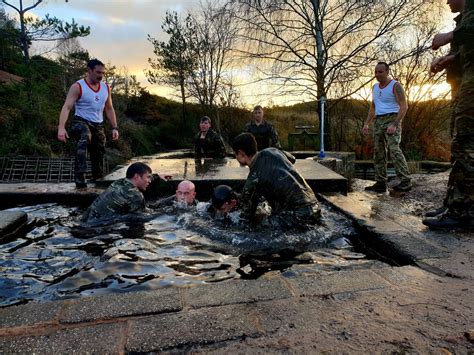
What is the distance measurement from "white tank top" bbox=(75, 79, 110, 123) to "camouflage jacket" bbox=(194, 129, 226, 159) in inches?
108

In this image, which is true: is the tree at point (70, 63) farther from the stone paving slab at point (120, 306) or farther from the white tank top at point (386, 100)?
the stone paving slab at point (120, 306)

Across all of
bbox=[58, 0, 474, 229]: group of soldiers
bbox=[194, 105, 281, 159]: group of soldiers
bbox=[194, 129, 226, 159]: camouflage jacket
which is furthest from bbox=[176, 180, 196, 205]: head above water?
bbox=[194, 129, 226, 159]: camouflage jacket

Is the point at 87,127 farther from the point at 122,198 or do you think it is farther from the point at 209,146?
the point at 209,146

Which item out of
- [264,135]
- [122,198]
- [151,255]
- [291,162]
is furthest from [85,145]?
[264,135]

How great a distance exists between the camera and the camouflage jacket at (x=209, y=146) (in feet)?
26.9

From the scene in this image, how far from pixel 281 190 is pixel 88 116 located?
357cm

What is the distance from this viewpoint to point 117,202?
4.08 metres

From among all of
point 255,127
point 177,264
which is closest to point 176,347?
point 177,264

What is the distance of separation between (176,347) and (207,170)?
15.5 feet

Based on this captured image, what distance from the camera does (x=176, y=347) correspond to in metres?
1.56

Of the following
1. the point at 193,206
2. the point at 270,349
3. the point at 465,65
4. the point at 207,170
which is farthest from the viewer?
the point at 207,170

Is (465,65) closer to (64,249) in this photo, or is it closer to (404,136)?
(64,249)

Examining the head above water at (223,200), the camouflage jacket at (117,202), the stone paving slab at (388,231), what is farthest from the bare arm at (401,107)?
the camouflage jacket at (117,202)

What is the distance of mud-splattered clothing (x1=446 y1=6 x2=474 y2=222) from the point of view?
311 cm
